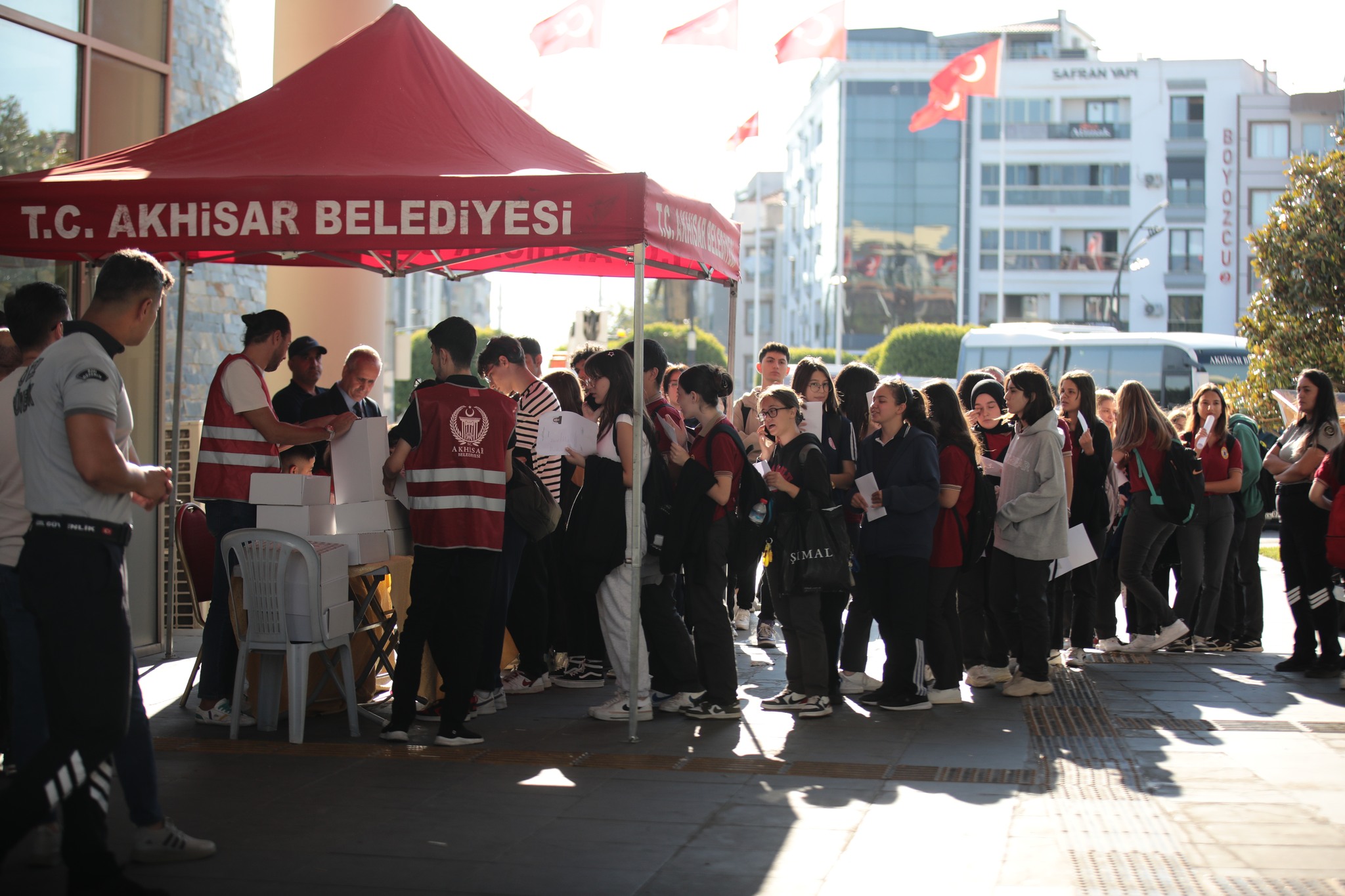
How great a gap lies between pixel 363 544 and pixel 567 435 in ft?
4.02

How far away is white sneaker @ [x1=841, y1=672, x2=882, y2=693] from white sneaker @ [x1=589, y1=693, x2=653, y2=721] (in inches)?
53.7

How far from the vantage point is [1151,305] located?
210 ft

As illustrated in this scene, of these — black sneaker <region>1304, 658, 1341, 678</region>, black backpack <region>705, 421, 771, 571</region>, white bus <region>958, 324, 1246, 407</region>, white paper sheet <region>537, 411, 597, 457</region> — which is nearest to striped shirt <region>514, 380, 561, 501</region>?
white paper sheet <region>537, 411, 597, 457</region>

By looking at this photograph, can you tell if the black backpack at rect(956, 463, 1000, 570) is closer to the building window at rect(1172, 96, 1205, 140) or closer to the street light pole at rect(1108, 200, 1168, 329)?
the street light pole at rect(1108, 200, 1168, 329)

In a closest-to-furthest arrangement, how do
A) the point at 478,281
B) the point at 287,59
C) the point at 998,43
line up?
the point at 287,59 < the point at 998,43 < the point at 478,281

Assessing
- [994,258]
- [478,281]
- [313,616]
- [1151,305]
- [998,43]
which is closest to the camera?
[313,616]

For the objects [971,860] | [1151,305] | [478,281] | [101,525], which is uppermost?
[478,281]

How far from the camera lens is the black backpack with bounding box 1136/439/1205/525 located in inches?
351

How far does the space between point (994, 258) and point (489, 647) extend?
66.1 meters

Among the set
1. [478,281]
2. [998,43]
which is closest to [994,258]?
[998,43]

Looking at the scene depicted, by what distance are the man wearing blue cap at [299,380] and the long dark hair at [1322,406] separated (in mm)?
6273

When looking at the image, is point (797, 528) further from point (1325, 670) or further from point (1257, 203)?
point (1257, 203)

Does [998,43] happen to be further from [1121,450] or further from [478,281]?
[478,281]

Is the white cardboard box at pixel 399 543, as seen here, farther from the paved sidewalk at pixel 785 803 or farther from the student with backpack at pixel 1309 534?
the student with backpack at pixel 1309 534
